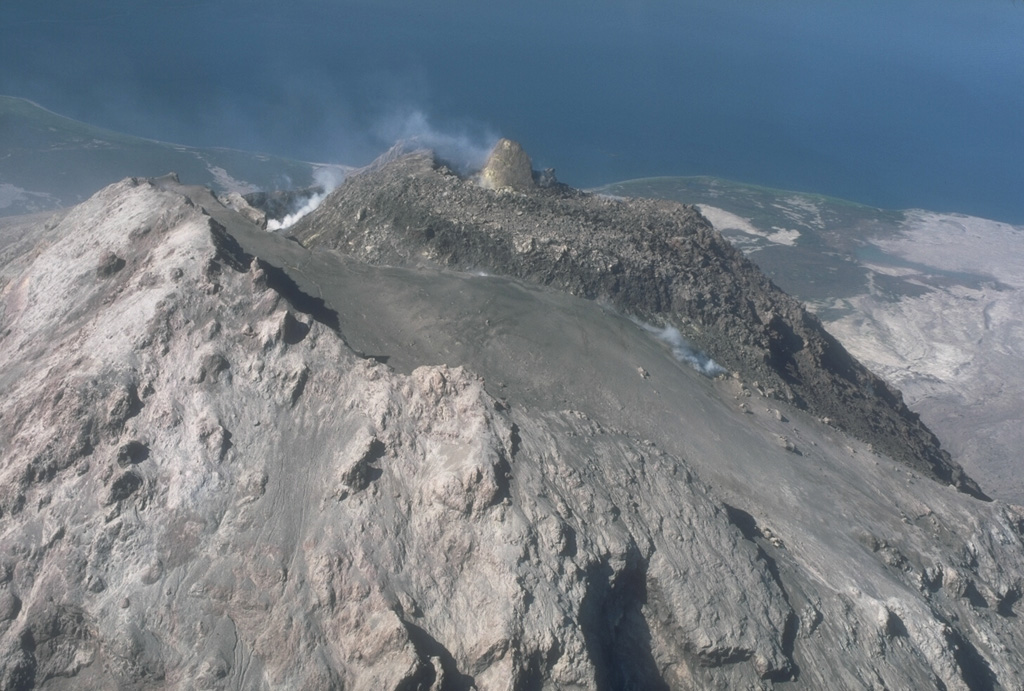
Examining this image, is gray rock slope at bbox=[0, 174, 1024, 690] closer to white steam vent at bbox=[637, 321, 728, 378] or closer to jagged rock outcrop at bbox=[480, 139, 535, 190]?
white steam vent at bbox=[637, 321, 728, 378]

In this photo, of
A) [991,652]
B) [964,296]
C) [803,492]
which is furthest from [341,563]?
[964,296]

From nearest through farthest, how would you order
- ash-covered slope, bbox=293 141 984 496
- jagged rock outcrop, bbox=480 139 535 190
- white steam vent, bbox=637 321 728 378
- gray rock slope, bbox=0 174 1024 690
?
1. gray rock slope, bbox=0 174 1024 690
2. white steam vent, bbox=637 321 728 378
3. ash-covered slope, bbox=293 141 984 496
4. jagged rock outcrop, bbox=480 139 535 190

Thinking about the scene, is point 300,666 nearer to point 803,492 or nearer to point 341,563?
point 341,563

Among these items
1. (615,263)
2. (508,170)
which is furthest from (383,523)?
(508,170)

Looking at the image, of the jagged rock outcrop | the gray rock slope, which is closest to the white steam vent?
the gray rock slope

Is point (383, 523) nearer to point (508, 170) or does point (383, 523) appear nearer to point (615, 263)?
point (615, 263)
